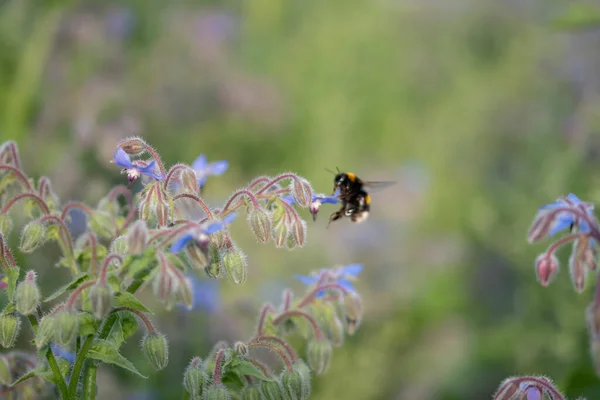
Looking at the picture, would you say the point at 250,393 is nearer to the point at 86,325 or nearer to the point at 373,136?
the point at 86,325

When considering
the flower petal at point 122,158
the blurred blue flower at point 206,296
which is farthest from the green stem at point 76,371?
the blurred blue flower at point 206,296

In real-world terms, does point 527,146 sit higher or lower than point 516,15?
lower

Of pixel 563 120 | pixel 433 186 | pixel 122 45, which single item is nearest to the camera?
pixel 122 45

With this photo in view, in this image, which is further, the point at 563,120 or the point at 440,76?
the point at 440,76

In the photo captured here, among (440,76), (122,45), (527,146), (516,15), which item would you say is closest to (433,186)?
(527,146)

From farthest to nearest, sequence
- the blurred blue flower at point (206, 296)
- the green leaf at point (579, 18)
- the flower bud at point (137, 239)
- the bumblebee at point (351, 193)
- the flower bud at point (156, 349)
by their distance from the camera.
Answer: the blurred blue flower at point (206, 296), the green leaf at point (579, 18), the bumblebee at point (351, 193), the flower bud at point (156, 349), the flower bud at point (137, 239)

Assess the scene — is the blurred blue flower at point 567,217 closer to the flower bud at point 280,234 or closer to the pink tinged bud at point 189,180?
the flower bud at point 280,234

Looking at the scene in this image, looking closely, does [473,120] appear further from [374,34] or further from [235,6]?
[235,6]
